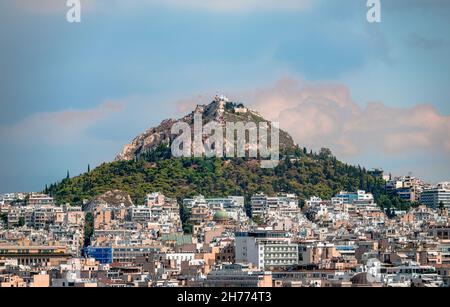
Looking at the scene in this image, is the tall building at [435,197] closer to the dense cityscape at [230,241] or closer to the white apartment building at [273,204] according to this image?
the dense cityscape at [230,241]

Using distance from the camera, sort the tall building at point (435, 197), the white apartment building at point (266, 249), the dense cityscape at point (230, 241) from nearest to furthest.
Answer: the dense cityscape at point (230, 241) < the white apartment building at point (266, 249) < the tall building at point (435, 197)

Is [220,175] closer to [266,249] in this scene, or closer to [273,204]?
[273,204]

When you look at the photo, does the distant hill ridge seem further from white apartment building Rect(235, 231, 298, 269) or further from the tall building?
white apartment building Rect(235, 231, 298, 269)

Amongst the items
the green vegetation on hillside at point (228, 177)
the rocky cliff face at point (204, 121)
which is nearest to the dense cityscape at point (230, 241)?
the green vegetation on hillside at point (228, 177)

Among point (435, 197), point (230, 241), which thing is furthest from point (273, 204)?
point (230, 241)
